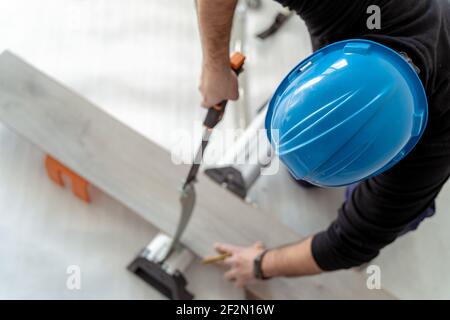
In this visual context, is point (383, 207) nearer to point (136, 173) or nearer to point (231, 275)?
point (231, 275)

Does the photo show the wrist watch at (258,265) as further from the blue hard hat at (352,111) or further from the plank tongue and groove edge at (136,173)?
the blue hard hat at (352,111)

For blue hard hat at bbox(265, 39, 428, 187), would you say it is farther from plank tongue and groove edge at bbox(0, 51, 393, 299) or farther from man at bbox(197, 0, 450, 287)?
plank tongue and groove edge at bbox(0, 51, 393, 299)

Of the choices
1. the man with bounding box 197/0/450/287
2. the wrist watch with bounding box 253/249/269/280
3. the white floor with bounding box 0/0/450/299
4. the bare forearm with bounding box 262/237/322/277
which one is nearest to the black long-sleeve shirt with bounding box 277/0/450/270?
the man with bounding box 197/0/450/287

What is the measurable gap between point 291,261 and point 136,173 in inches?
18.4

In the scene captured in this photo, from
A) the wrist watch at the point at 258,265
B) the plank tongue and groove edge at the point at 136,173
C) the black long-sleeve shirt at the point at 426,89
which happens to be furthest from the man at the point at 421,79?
the plank tongue and groove edge at the point at 136,173

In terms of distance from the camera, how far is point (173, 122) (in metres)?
1.40

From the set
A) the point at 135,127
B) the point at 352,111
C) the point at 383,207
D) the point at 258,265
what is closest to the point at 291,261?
the point at 258,265

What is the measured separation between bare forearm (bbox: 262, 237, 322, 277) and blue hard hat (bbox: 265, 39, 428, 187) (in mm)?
364

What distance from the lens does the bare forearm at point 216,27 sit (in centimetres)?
69

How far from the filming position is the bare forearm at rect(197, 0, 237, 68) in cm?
69

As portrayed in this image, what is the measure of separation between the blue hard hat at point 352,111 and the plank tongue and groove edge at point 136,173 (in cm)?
56

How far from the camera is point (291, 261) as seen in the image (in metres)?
0.94

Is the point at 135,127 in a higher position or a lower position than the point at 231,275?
higher

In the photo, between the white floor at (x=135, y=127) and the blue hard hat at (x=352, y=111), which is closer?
the blue hard hat at (x=352, y=111)
